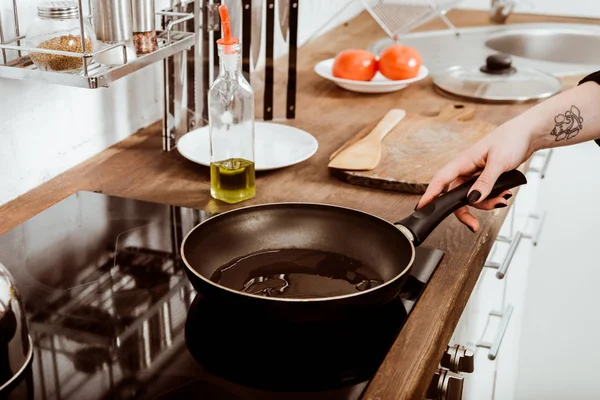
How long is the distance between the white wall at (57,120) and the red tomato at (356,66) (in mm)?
454

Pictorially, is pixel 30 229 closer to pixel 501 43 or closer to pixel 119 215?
pixel 119 215

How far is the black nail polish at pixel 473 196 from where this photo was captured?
3.46 feet

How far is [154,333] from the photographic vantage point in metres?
0.89

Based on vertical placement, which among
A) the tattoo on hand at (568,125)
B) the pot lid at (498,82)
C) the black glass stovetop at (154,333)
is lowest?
the black glass stovetop at (154,333)

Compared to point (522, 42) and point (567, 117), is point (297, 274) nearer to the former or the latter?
point (567, 117)

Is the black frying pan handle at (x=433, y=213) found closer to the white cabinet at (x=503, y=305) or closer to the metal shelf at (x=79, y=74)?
the white cabinet at (x=503, y=305)

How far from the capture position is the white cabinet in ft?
4.42

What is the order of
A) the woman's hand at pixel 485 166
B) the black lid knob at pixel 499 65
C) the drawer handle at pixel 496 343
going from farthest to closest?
1. the black lid knob at pixel 499 65
2. the drawer handle at pixel 496 343
3. the woman's hand at pixel 485 166

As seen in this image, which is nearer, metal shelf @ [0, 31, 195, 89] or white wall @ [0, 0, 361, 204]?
metal shelf @ [0, 31, 195, 89]

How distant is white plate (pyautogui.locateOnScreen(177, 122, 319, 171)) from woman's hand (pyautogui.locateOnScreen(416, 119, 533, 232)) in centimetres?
31

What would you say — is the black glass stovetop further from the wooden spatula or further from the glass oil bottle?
the wooden spatula

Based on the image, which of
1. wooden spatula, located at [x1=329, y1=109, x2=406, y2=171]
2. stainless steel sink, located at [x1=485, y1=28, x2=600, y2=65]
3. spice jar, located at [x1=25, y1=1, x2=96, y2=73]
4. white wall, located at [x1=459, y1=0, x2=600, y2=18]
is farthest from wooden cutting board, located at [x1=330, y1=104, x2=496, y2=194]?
white wall, located at [x1=459, y1=0, x2=600, y2=18]

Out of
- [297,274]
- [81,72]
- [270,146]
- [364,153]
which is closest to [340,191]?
[364,153]

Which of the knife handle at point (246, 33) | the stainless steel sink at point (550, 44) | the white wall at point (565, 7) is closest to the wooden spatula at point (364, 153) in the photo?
the knife handle at point (246, 33)
